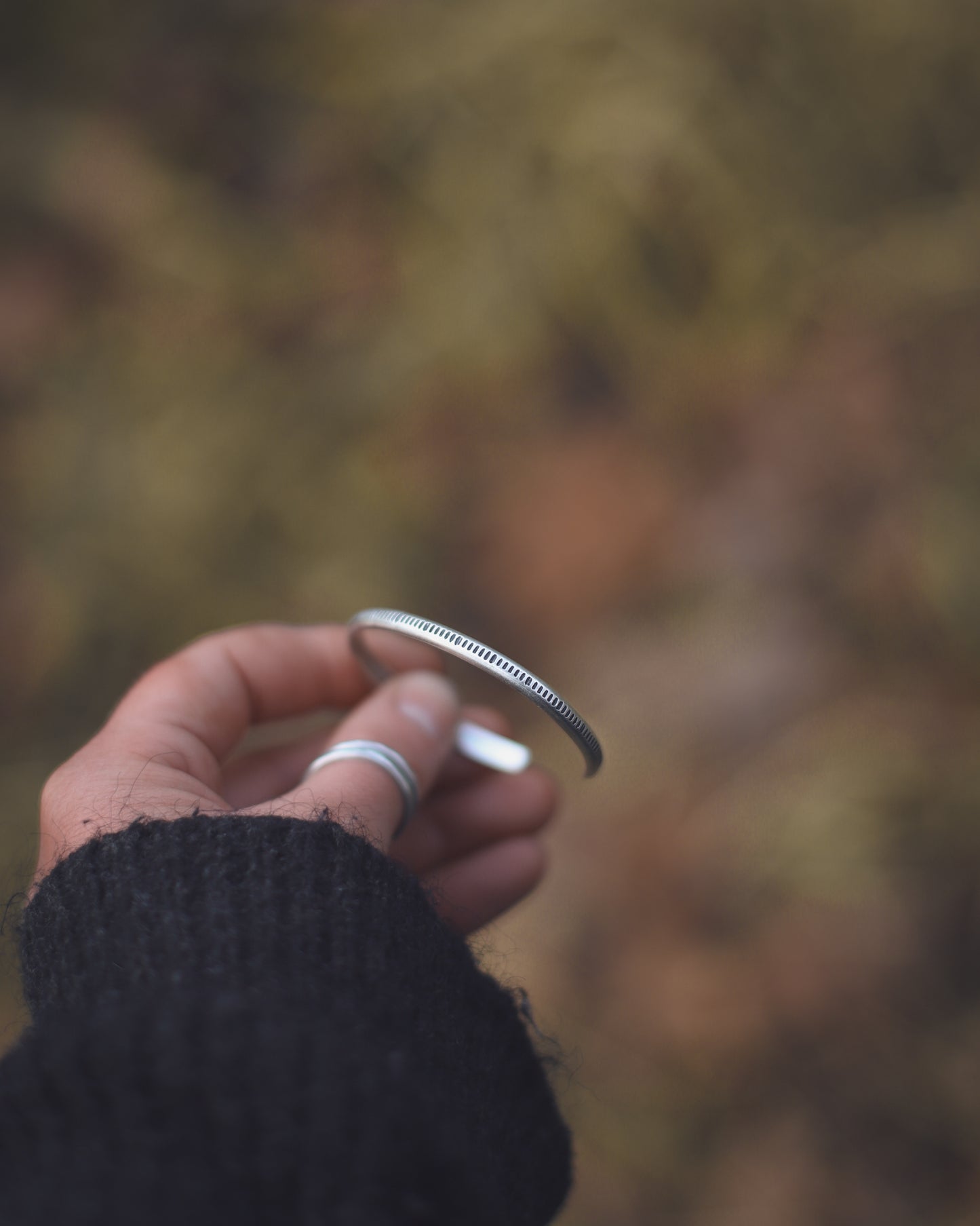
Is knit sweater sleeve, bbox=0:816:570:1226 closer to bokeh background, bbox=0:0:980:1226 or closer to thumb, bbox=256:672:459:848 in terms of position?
thumb, bbox=256:672:459:848

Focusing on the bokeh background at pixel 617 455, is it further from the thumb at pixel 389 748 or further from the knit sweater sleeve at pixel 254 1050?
the knit sweater sleeve at pixel 254 1050

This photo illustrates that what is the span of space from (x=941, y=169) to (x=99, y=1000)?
196 centimetres

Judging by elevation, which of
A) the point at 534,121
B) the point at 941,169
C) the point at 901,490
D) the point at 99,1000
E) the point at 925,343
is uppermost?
the point at 941,169

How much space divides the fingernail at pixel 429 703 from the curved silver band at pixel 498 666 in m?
0.10

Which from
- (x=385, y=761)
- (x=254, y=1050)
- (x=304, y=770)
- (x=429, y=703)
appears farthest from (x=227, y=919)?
(x=304, y=770)

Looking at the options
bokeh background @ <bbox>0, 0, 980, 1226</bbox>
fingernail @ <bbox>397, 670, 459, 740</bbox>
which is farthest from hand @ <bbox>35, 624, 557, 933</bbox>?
bokeh background @ <bbox>0, 0, 980, 1226</bbox>

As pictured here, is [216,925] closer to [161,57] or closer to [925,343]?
[925,343]

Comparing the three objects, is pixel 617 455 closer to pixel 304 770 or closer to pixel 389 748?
pixel 304 770

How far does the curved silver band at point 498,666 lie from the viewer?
0.97 metres

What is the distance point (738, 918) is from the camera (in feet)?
5.53

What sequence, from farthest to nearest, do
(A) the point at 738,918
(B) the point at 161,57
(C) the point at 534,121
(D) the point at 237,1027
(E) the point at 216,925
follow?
1. (B) the point at 161,57
2. (C) the point at 534,121
3. (A) the point at 738,918
4. (E) the point at 216,925
5. (D) the point at 237,1027

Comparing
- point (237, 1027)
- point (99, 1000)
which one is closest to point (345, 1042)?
point (237, 1027)

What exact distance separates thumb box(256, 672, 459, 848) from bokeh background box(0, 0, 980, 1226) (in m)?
0.71

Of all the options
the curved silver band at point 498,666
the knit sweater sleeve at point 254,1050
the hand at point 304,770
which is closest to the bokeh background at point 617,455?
the hand at point 304,770
